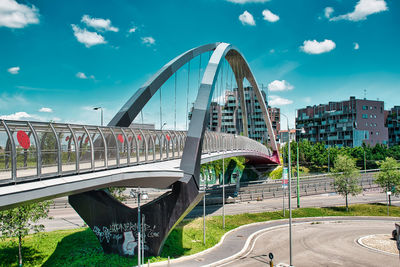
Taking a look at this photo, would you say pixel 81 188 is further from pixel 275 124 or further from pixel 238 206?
pixel 275 124

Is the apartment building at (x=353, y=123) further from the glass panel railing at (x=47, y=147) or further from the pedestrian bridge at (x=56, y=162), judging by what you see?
the glass panel railing at (x=47, y=147)

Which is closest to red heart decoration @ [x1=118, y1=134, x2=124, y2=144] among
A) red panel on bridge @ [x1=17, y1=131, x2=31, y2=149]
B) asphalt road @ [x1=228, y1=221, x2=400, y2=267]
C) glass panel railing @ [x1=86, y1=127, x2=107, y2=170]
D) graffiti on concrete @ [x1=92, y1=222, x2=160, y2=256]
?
glass panel railing @ [x1=86, y1=127, x2=107, y2=170]

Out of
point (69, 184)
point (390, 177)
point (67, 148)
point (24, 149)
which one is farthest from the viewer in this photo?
point (390, 177)

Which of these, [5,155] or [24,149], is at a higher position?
[24,149]

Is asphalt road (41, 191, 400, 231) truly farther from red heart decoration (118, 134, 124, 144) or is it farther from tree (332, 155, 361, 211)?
red heart decoration (118, 134, 124, 144)

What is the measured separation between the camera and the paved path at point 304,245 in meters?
21.7

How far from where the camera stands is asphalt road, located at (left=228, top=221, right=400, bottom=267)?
21656 millimetres

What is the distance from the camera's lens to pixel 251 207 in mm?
44062

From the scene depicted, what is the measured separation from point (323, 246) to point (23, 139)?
22.5 metres

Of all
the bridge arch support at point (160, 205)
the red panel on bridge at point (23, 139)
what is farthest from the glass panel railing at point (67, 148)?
the bridge arch support at point (160, 205)

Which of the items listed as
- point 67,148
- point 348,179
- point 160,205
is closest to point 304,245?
point 160,205

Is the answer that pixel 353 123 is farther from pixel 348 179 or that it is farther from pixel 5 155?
pixel 5 155

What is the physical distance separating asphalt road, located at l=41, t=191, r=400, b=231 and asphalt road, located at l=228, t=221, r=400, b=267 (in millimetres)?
9532

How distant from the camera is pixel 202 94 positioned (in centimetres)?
2462
